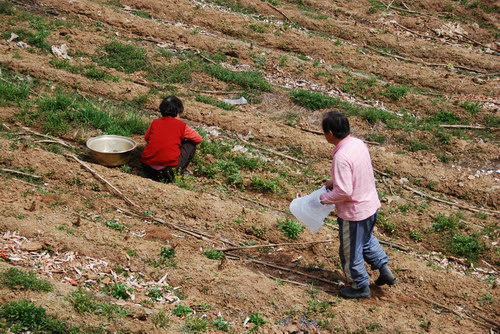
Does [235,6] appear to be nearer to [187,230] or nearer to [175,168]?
[175,168]

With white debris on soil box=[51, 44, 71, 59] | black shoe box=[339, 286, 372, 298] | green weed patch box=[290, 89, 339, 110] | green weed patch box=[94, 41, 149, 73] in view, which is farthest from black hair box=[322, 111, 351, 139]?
white debris on soil box=[51, 44, 71, 59]

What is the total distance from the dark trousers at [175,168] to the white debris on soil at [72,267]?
7.80 feet

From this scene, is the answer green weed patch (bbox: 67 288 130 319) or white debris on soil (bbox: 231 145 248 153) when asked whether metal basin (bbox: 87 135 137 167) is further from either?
green weed patch (bbox: 67 288 130 319)

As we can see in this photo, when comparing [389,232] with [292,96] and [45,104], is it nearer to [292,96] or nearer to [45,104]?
[292,96]

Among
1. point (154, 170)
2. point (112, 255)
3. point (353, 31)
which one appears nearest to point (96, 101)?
point (154, 170)

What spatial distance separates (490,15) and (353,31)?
4738 millimetres

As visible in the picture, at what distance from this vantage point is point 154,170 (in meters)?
8.52

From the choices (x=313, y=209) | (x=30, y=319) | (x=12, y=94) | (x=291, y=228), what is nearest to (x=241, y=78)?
(x=12, y=94)

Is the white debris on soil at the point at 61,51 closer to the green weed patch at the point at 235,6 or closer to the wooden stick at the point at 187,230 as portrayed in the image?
the green weed patch at the point at 235,6

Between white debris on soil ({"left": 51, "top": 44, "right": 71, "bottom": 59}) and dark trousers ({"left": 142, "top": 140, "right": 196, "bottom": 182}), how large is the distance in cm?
451

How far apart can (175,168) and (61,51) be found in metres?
5.05

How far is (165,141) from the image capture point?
8.31 meters

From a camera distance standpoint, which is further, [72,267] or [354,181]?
[72,267]

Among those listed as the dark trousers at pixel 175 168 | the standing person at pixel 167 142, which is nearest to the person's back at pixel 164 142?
the standing person at pixel 167 142
